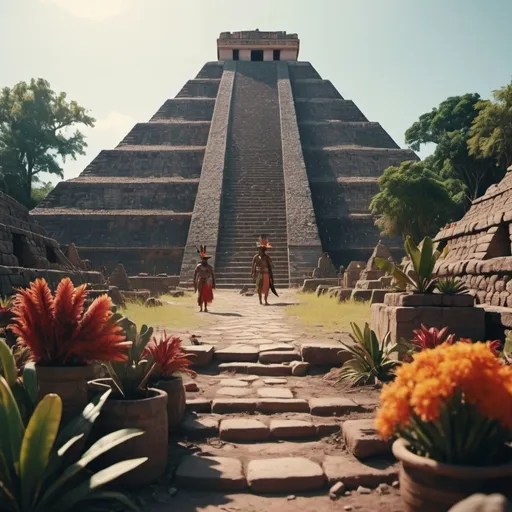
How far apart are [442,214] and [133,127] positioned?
1839 centimetres

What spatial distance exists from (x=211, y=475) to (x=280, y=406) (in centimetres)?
132

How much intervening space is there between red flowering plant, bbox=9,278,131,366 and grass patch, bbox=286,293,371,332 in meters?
5.25

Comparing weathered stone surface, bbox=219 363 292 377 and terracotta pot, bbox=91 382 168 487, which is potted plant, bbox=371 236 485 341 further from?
terracotta pot, bbox=91 382 168 487

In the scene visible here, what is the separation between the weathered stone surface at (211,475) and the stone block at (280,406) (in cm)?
101

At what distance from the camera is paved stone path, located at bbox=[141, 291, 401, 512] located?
3.03 meters

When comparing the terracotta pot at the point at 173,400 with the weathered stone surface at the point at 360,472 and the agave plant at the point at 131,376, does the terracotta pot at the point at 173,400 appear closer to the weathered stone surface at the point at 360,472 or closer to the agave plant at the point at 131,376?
the agave plant at the point at 131,376

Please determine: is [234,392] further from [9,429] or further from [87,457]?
[9,429]

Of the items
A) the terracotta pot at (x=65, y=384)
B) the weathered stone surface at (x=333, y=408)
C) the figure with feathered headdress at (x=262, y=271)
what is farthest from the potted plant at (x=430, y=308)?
the figure with feathered headdress at (x=262, y=271)

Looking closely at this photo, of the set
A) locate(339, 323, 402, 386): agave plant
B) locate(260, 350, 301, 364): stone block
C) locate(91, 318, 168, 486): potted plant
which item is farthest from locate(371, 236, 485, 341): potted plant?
locate(91, 318, 168, 486): potted plant

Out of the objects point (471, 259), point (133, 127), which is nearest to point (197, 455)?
point (471, 259)

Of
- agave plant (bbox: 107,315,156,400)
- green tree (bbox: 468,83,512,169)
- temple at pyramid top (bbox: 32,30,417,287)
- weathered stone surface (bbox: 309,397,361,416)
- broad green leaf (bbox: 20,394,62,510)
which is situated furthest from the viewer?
green tree (bbox: 468,83,512,169)

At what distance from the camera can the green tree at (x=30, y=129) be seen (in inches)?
1446

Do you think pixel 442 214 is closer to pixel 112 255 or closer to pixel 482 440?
pixel 112 255

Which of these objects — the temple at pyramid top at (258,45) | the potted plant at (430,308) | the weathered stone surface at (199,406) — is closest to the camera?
the weathered stone surface at (199,406)
